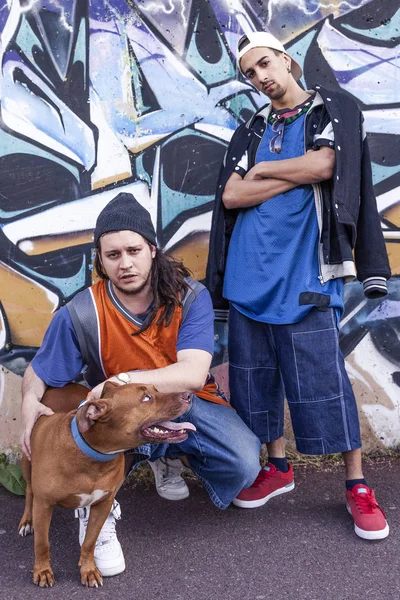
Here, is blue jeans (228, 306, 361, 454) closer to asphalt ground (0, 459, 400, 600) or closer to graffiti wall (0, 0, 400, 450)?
asphalt ground (0, 459, 400, 600)

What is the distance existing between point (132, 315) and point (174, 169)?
4.32 ft

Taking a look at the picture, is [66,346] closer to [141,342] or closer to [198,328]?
[141,342]

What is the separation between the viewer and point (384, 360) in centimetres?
444

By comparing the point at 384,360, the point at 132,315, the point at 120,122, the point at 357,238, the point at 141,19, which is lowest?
the point at 384,360

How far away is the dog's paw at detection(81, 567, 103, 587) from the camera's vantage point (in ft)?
9.91

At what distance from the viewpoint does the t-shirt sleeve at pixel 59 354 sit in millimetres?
3312

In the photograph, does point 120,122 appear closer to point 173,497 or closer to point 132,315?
point 132,315

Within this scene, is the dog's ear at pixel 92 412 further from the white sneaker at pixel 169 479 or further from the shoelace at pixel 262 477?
the shoelace at pixel 262 477

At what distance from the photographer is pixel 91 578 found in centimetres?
303

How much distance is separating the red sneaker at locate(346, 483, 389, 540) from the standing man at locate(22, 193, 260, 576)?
51 centimetres

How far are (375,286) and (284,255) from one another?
1.55ft

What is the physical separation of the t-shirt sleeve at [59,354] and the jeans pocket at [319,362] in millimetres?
1056

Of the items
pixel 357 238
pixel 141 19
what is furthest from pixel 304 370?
pixel 141 19

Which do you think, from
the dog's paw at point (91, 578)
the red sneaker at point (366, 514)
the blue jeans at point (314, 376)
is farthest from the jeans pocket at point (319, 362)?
the dog's paw at point (91, 578)
